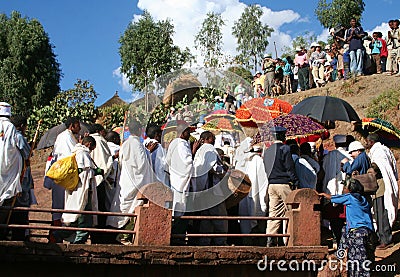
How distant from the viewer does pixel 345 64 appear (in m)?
18.9

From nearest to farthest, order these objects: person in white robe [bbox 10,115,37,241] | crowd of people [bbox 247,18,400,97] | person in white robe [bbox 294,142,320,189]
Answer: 1. person in white robe [bbox 10,115,37,241]
2. person in white robe [bbox 294,142,320,189]
3. crowd of people [bbox 247,18,400,97]

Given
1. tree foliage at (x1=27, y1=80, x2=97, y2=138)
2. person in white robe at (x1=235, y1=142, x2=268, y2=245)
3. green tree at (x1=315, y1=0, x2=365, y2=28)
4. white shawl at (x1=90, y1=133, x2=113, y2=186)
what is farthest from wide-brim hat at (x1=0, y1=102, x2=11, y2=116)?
green tree at (x1=315, y1=0, x2=365, y2=28)

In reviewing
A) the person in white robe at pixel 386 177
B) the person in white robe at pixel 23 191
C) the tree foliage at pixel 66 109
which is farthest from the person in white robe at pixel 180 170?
the tree foliage at pixel 66 109

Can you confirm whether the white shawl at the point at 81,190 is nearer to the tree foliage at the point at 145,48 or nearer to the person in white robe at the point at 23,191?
the person in white robe at the point at 23,191

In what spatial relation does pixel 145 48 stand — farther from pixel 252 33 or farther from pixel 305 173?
pixel 305 173

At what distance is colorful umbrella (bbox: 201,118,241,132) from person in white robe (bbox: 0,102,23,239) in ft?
18.6

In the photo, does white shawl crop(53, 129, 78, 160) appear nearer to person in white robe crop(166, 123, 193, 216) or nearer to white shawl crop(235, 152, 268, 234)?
person in white robe crop(166, 123, 193, 216)

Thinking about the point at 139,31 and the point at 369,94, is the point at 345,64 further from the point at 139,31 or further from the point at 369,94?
the point at 139,31

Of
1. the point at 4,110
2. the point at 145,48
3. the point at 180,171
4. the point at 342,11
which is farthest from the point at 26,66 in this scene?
the point at 180,171

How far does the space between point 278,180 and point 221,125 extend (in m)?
4.60

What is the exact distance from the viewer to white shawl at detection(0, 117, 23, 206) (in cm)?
641

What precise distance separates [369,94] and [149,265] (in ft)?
45.8

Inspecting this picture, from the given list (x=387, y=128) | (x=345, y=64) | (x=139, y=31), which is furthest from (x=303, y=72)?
(x=139, y=31)

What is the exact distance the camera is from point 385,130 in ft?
34.3
